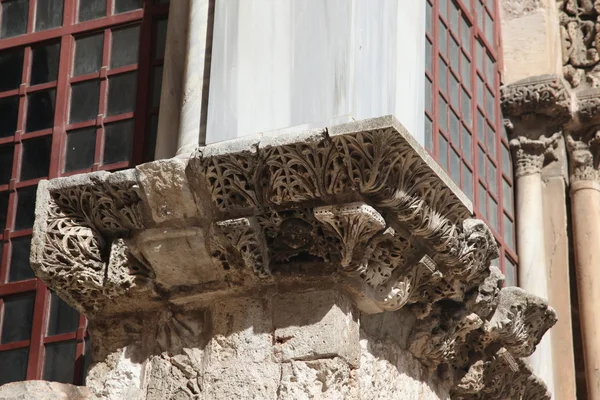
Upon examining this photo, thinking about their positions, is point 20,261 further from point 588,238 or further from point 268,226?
point 588,238

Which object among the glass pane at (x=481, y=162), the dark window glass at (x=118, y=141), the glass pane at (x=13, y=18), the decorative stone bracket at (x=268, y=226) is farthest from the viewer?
the glass pane at (x=481, y=162)

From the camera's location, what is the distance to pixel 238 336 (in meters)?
6.40

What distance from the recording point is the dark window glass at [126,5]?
782cm

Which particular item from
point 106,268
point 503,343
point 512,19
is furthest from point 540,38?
point 106,268

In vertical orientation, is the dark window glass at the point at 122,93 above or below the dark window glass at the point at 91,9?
below

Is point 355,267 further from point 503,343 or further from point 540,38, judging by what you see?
point 540,38

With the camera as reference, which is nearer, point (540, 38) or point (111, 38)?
point (111, 38)

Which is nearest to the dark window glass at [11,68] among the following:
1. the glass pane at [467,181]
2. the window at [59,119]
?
the window at [59,119]

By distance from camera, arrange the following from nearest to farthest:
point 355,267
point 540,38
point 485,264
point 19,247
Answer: point 355,267, point 485,264, point 19,247, point 540,38

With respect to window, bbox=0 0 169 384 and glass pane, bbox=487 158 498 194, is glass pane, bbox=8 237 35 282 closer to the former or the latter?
window, bbox=0 0 169 384

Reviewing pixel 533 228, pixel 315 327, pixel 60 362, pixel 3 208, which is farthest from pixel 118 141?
pixel 533 228

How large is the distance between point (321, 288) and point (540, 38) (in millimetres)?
4577

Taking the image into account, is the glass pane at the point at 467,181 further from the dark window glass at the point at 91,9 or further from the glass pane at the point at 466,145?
the dark window glass at the point at 91,9

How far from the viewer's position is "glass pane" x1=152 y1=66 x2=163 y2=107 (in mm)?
7492
